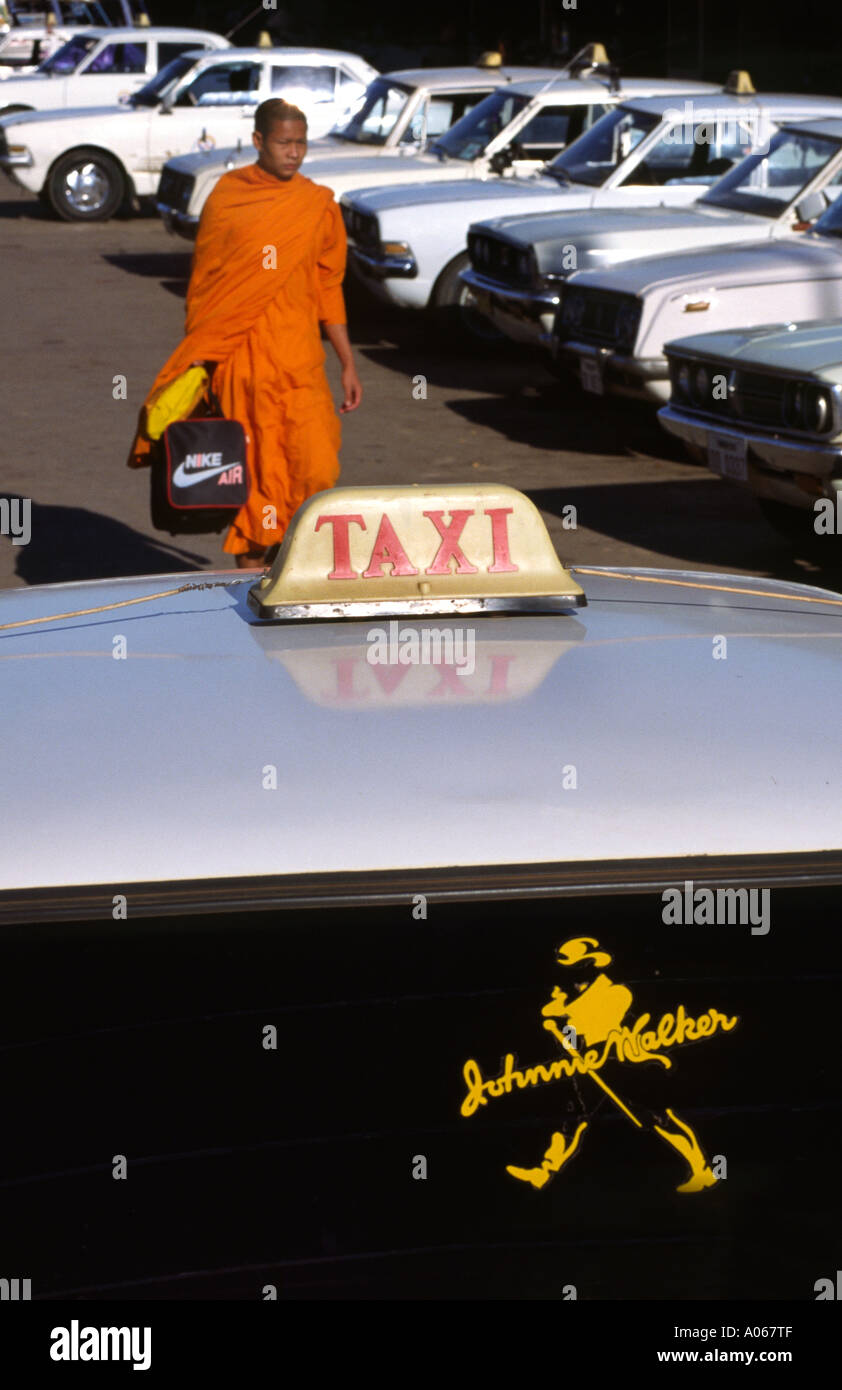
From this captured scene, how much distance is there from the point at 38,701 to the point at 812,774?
768mm

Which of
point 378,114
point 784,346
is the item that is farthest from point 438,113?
point 784,346

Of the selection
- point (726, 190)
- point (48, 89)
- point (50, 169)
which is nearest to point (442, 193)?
point (726, 190)

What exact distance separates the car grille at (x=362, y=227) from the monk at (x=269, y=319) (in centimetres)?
667

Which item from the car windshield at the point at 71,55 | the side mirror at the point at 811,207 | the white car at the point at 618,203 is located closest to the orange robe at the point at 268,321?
the white car at the point at 618,203

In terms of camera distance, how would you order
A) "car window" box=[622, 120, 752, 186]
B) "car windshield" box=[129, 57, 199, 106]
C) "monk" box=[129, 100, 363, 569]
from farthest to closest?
1. "car windshield" box=[129, 57, 199, 106]
2. "car window" box=[622, 120, 752, 186]
3. "monk" box=[129, 100, 363, 569]

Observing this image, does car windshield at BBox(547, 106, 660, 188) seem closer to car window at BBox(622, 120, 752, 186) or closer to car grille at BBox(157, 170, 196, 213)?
car window at BBox(622, 120, 752, 186)

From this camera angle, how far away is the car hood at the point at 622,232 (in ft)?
34.6

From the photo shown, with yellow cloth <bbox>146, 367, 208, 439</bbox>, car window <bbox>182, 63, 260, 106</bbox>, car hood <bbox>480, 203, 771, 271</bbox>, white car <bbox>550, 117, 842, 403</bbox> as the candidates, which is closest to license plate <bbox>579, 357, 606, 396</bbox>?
white car <bbox>550, 117, 842, 403</bbox>

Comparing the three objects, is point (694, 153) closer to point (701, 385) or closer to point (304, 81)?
point (701, 385)

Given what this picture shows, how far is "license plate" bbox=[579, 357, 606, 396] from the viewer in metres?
9.60

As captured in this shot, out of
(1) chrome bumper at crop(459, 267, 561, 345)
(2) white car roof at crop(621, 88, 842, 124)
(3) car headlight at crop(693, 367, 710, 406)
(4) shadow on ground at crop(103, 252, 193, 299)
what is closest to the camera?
(3) car headlight at crop(693, 367, 710, 406)

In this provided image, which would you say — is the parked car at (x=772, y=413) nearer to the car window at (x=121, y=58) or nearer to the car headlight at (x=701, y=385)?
the car headlight at (x=701, y=385)

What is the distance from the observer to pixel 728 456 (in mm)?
7566

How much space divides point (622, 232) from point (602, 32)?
22.4 meters
